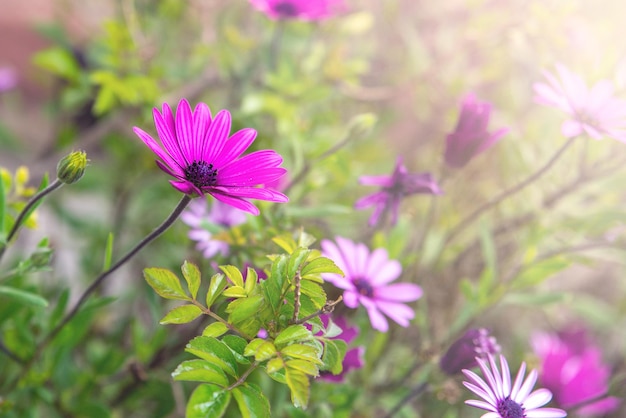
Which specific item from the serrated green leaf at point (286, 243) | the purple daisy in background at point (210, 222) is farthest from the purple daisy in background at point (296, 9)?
the serrated green leaf at point (286, 243)

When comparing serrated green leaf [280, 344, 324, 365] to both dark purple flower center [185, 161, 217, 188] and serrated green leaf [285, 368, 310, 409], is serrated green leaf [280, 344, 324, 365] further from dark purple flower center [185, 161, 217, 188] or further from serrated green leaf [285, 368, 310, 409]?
dark purple flower center [185, 161, 217, 188]

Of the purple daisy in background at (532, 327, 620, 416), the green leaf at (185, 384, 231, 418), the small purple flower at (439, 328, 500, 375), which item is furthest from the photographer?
the purple daisy in background at (532, 327, 620, 416)

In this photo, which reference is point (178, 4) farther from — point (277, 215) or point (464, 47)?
point (277, 215)

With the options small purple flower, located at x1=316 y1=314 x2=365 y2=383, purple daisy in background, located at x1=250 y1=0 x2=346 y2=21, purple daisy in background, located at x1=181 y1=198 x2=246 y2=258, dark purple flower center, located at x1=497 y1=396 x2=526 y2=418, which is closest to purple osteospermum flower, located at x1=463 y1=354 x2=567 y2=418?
dark purple flower center, located at x1=497 y1=396 x2=526 y2=418

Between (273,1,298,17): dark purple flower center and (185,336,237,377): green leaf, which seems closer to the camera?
(185,336,237,377): green leaf

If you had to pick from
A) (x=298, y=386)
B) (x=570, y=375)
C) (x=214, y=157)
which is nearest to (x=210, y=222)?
(x=214, y=157)

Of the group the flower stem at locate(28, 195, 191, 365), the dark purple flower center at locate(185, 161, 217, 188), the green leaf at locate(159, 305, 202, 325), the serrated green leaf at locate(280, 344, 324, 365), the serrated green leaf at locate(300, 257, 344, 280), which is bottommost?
the serrated green leaf at locate(280, 344, 324, 365)

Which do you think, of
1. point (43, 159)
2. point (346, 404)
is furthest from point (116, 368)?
point (43, 159)
